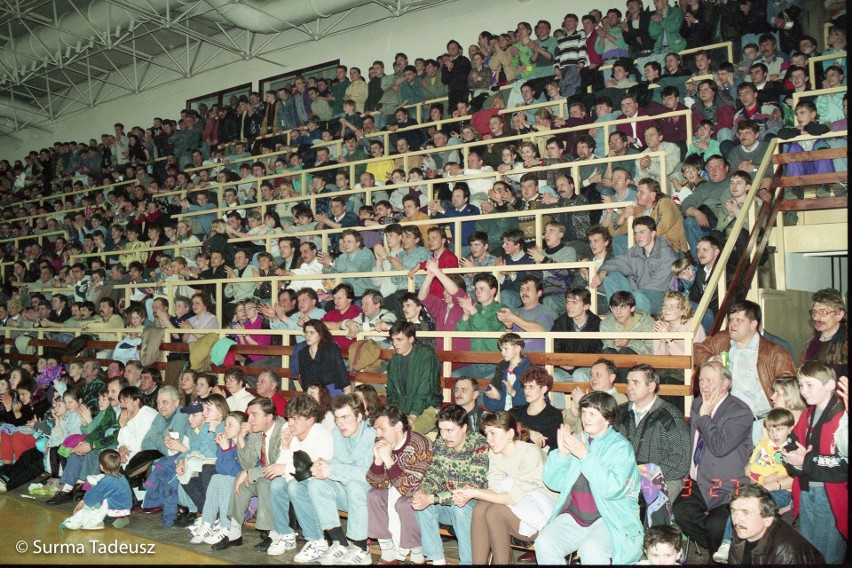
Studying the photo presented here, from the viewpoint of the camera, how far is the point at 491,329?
19.0ft

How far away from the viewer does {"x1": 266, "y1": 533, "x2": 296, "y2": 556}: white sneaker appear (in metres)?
4.81

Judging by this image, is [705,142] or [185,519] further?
[705,142]

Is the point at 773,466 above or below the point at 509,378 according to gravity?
below

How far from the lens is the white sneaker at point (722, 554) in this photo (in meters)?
3.69

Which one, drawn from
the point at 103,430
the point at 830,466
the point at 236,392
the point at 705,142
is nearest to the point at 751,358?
the point at 830,466

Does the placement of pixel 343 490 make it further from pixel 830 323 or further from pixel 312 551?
pixel 830 323

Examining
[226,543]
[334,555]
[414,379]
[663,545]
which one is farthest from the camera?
[414,379]

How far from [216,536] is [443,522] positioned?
169cm

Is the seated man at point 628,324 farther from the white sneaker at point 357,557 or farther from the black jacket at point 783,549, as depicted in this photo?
the white sneaker at point 357,557

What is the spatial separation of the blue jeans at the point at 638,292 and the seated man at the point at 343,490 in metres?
2.15

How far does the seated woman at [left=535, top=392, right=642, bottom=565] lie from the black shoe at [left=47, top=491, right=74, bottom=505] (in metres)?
4.54

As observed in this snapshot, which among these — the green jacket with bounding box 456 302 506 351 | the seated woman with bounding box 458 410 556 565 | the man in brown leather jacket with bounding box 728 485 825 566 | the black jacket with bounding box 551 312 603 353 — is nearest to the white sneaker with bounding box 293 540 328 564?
the seated woman with bounding box 458 410 556 565

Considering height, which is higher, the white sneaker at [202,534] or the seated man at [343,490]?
the seated man at [343,490]

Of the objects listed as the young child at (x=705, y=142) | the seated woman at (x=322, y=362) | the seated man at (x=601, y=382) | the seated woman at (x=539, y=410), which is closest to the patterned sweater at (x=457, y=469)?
the seated woman at (x=539, y=410)
